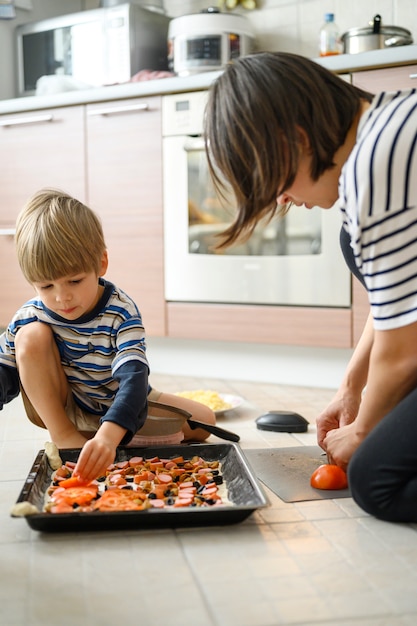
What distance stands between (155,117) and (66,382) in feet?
4.58

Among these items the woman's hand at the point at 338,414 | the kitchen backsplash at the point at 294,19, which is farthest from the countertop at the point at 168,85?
the woman's hand at the point at 338,414

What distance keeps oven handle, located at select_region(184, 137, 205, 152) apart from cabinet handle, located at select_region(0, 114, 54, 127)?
2.04 feet

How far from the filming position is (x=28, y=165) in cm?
321

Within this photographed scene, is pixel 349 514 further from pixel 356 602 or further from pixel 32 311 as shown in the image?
pixel 32 311

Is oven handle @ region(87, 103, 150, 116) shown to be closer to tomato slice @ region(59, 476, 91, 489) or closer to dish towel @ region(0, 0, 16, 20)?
dish towel @ region(0, 0, 16, 20)

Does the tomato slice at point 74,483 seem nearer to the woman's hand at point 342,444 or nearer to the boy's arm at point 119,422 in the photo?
the boy's arm at point 119,422

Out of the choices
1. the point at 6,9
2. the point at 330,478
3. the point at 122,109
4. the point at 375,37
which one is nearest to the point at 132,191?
the point at 122,109

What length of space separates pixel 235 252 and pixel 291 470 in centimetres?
126

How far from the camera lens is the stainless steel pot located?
8.55 feet

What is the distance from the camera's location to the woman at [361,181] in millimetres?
1170

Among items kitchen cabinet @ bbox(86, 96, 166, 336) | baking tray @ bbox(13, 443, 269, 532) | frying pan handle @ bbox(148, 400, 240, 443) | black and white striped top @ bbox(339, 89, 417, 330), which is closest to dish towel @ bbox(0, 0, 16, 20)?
kitchen cabinet @ bbox(86, 96, 166, 336)

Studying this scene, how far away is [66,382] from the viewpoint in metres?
1.76

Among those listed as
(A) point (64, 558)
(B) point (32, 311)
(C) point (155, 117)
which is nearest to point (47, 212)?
(B) point (32, 311)

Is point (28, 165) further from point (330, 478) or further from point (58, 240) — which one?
point (330, 478)
